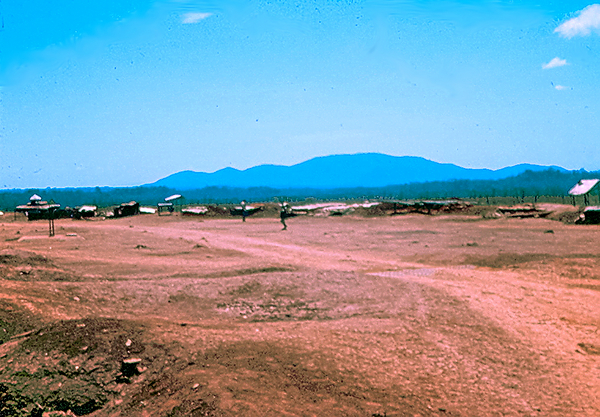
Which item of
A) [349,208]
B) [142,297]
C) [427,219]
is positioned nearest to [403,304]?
[142,297]

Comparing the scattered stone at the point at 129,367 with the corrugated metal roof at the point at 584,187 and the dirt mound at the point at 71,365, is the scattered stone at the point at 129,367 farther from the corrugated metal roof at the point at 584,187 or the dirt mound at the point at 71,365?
the corrugated metal roof at the point at 584,187

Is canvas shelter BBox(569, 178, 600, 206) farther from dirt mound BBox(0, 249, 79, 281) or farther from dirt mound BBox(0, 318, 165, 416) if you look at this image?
dirt mound BBox(0, 318, 165, 416)

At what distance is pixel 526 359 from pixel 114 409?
563 centimetres

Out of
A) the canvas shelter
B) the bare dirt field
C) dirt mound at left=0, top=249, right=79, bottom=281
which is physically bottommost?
the bare dirt field

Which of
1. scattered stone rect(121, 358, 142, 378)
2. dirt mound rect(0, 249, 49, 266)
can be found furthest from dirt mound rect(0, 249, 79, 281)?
scattered stone rect(121, 358, 142, 378)

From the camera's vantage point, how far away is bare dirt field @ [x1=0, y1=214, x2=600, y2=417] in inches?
192

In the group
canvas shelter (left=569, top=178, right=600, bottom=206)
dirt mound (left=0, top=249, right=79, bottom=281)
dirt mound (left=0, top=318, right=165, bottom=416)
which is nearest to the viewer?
dirt mound (left=0, top=318, right=165, bottom=416)

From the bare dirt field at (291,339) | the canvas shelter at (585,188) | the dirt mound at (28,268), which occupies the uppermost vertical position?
the canvas shelter at (585,188)

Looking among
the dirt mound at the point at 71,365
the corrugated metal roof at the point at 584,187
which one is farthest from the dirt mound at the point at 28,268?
the corrugated metal roof at the point at 584,187

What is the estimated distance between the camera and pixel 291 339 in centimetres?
662

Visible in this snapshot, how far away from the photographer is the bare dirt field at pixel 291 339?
192 inches

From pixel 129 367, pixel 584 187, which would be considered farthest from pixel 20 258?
pixel 584 187

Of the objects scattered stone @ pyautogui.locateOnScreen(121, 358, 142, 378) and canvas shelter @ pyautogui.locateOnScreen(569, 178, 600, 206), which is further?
canvas shelter @ pyautogui.locateOnScreen(569, 178, 600, 206)

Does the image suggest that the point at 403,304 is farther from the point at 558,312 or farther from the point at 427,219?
the point at 427,219
